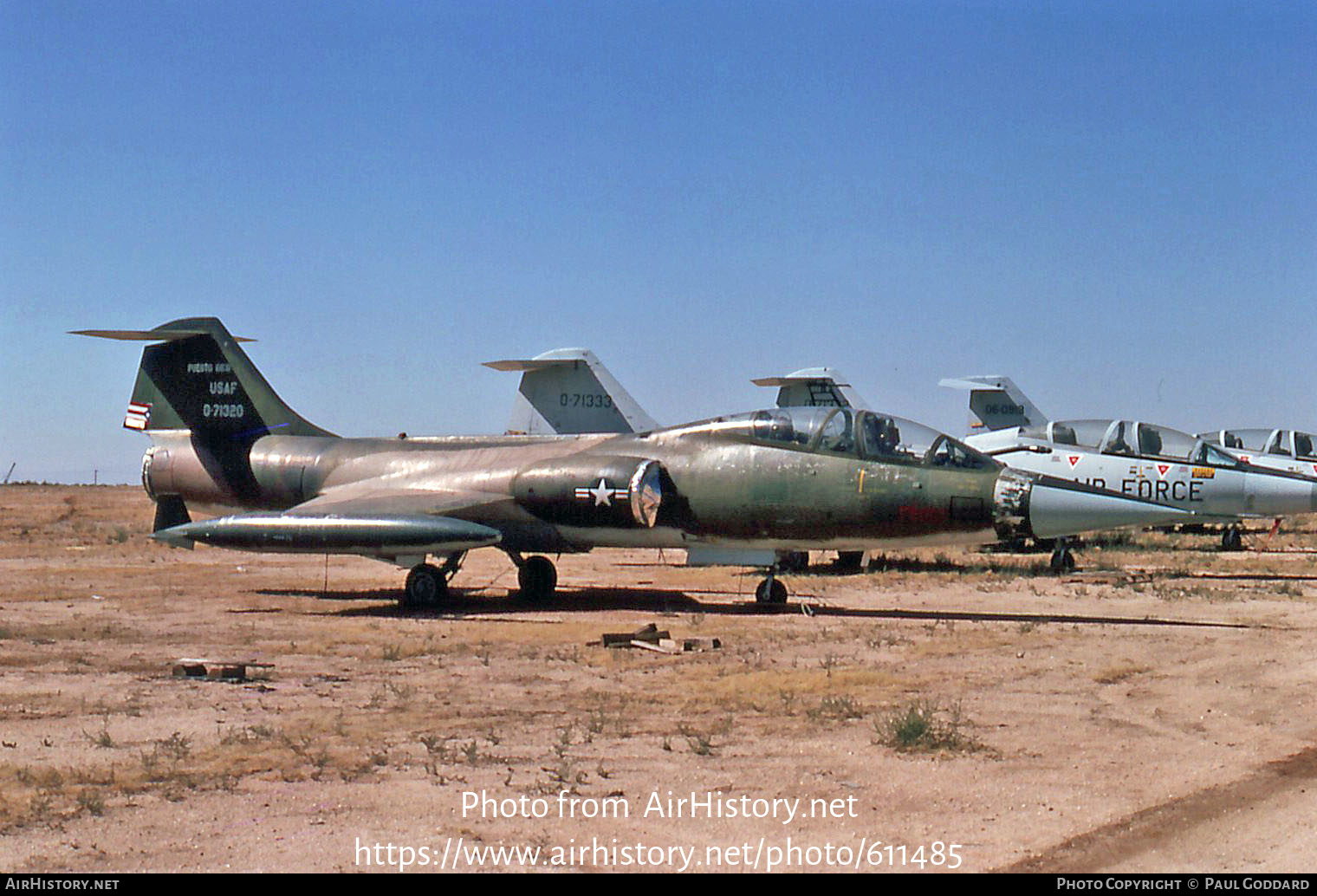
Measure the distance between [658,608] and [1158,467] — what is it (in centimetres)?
1024

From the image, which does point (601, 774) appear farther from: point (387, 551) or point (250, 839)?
point (387, 551)

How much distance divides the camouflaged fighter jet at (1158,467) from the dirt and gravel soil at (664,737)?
5.38 meters

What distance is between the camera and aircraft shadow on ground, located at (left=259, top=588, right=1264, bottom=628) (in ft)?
46.0

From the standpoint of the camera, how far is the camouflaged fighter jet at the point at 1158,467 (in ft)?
67.9

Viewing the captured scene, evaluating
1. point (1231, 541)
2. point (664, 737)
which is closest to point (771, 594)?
point (664, 737)

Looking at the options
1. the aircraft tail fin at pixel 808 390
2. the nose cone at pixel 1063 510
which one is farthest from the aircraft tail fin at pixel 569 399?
the nose cone at pixel 1063 510

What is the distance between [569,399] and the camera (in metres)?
28.1

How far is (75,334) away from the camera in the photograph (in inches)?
723

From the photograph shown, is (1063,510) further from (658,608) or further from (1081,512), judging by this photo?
(658,608)

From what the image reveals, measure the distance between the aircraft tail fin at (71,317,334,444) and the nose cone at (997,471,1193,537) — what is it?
34.4 feet

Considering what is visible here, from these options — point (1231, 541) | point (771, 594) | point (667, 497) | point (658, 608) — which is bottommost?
point (658, 608)

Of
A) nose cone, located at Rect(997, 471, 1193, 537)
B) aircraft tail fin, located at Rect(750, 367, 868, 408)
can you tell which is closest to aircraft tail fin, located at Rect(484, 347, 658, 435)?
aircraft tail fin, located at Rect(750, 367, 868, 408)

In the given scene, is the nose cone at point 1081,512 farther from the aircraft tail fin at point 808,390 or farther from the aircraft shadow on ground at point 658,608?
the aircraft tail fin at point 808,390
